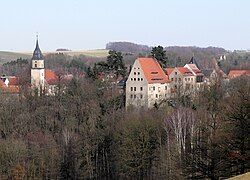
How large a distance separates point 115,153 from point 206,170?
14.8m

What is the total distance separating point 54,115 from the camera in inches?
1945

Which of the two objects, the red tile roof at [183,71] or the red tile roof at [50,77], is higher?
the red tile roof at [183,71]

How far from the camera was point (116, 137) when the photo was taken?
41969 mm

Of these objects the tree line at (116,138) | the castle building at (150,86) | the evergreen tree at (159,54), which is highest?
the evergreen tree at (159,54)

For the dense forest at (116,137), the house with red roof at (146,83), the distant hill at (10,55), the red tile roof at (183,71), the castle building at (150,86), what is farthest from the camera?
the distant hill at (10,55)

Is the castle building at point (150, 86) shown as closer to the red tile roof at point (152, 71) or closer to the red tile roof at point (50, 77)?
the red tile roof at point (152, 71)

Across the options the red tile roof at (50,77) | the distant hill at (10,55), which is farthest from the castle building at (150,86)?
the distant hill at (10,55)

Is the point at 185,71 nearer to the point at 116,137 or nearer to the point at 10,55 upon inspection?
the point at 116,137

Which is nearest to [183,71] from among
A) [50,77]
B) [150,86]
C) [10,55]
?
[150,86]

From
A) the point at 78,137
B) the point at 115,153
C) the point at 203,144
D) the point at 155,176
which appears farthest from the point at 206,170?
the point at 78,137

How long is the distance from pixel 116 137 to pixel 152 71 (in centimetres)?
1859

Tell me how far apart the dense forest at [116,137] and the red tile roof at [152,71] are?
583 centimetres

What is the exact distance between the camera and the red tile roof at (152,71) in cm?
5884

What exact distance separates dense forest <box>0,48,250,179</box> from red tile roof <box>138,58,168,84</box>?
583 centimetres
